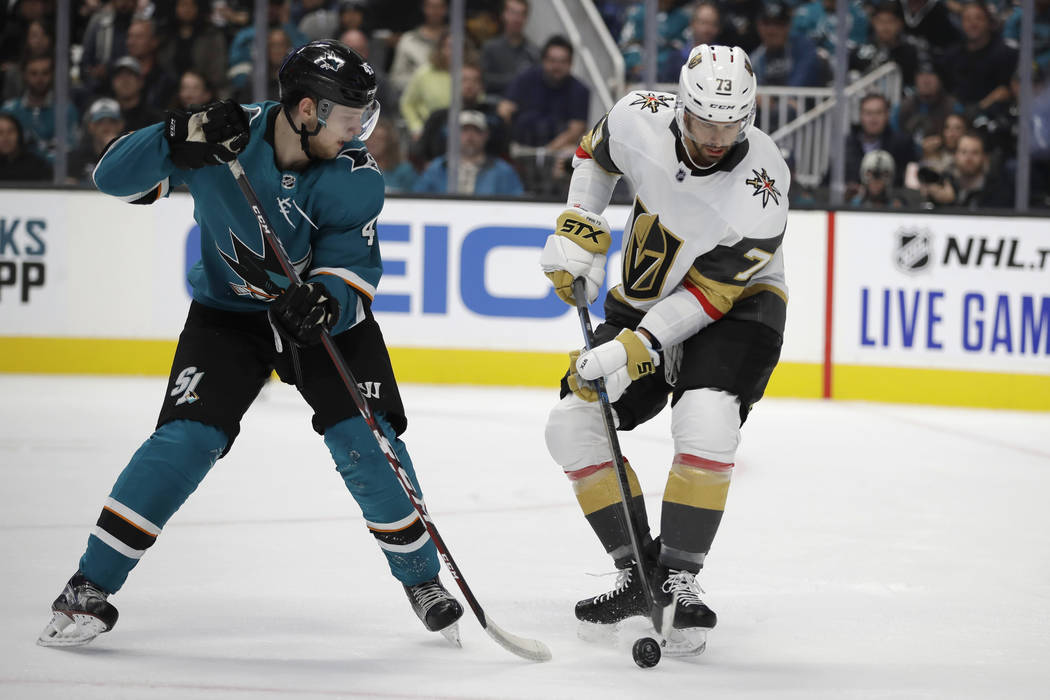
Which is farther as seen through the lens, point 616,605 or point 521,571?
point 521,571

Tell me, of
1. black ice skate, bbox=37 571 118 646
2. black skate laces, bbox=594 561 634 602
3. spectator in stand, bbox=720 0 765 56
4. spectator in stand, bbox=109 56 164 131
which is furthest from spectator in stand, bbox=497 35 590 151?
black ice skate, bbox=37 571 118 646

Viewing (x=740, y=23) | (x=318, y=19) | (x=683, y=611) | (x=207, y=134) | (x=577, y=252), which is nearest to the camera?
(x=207, y=134)

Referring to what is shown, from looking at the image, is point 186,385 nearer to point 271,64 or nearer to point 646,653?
point 646,653

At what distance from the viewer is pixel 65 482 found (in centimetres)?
411

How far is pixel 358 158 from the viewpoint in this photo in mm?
2574

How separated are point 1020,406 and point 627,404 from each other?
388cm

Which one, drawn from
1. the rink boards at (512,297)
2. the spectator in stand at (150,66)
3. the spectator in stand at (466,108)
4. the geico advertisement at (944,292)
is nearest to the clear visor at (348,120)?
the rink boards at (512,297)

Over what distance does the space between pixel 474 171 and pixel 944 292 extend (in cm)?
231

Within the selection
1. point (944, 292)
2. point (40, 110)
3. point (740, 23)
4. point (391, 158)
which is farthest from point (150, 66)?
point (944, 292)

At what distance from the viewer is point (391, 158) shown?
680cm

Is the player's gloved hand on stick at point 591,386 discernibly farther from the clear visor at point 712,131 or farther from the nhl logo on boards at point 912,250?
the nhl logo on boards at point 912,250

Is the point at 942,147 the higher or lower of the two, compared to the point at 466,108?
lower

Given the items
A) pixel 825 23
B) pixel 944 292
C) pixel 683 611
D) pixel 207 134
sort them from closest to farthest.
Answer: pixel 207 134 < pixel 683 611 < pixel 944 292 < pixel 825 23

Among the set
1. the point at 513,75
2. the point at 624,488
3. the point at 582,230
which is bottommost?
the point at 624,488
